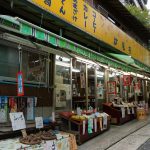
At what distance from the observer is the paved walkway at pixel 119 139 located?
9336 mm

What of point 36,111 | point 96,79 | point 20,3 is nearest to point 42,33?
point 20,3

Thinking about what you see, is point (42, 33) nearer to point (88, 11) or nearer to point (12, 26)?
point (12, 26)

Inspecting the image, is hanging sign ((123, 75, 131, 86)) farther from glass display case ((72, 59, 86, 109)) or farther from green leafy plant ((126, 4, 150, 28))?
green leafy plant ((126, 4, 150, 28))

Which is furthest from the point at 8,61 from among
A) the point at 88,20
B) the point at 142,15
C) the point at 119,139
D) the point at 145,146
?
the point at 142,15

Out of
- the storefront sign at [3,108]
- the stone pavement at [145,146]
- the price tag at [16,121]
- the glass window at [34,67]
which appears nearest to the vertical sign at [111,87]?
the stone pavement at [145,146]

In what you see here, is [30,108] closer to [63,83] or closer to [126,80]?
[63,83]

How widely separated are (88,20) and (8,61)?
16.2 feet

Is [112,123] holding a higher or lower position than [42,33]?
lower

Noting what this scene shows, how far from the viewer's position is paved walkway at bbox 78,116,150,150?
9336 mm

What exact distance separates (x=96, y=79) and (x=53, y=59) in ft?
14.2

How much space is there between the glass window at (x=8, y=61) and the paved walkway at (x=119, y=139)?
340cm

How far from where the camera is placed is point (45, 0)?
8.79m

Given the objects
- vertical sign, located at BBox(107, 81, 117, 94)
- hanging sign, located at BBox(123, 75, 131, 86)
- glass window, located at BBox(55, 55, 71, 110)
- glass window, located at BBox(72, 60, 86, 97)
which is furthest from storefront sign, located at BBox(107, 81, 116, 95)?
glass window, located at BBox(55, 55, 71, 110)

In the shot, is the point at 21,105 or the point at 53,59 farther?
the point at 53,59
